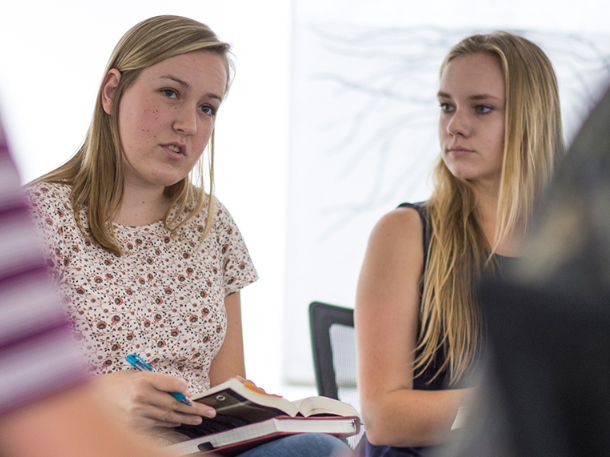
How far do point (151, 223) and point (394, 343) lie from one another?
68 cm

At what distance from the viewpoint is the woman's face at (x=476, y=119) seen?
1504mm

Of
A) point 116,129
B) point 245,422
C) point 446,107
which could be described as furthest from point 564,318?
point 446,107

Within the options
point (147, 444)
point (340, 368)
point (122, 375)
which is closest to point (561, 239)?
point (147, 444)

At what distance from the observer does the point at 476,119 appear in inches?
59.6

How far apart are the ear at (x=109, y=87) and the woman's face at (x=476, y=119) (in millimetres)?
882

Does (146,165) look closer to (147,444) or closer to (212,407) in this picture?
(212,407)

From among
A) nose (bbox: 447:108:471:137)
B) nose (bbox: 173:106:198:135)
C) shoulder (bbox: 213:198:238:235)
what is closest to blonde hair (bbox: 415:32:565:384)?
nose (bbox: 447:108:471:137)

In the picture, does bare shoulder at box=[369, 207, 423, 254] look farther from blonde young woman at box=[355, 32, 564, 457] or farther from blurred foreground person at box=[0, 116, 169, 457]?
blurred foreground person at box=[0, 116, 169, 457]

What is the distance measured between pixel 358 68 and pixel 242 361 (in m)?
2.65

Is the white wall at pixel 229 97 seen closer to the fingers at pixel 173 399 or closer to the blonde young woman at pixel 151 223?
the blonde young woman at pixel 151 223

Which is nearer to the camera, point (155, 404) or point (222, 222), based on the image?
point (155, 404)

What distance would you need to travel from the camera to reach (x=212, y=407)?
37.1 inches

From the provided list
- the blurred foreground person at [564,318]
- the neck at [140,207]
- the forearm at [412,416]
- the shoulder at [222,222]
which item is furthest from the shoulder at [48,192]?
the blurred foreground person at [564,318]

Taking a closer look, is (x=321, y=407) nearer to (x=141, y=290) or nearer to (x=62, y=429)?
(x=141, y=290)
